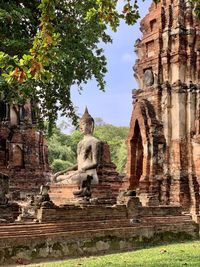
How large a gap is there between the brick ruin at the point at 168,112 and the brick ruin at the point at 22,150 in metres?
8.25

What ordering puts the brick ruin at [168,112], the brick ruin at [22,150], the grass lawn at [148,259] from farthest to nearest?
the brick ruin at [22,150] < the brick ruin at [168,112] < the grass lawn at [148,259]

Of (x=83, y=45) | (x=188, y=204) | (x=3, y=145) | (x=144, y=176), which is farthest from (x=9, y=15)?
(x=3, y=145)

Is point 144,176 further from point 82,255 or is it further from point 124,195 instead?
point 82,255

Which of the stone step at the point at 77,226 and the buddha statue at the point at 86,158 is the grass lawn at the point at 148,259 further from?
the buddha statue at the point at 86,158

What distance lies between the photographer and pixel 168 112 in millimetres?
14102

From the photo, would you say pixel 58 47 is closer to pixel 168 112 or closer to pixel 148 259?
pixel 168 112

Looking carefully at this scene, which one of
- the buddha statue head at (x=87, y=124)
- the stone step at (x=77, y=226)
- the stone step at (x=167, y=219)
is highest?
the buddha statue head at (x=87, y=124)

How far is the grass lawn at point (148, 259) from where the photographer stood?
23.6 feet

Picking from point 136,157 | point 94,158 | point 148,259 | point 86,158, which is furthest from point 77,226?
point 136,157

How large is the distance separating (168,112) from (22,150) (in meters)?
10.4

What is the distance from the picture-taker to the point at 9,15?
9578 millimetres

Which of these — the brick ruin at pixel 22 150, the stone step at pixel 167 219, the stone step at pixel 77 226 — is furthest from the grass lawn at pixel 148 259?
the brick ruin at pixel 22 150

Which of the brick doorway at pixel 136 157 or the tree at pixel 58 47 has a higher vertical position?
the tree at pixel 58 47

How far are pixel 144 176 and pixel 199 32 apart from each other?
4.60 m
